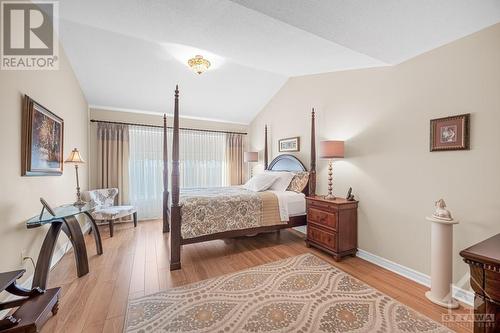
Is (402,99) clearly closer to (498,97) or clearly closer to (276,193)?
(498,97)

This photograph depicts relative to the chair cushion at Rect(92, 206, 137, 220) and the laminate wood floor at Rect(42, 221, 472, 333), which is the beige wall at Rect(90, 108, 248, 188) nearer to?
the chair cushion at Rect(92, 206, 137, 220)

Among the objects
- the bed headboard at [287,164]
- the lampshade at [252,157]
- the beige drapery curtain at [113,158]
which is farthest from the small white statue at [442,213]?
the beige drapery curtain at [113,158]

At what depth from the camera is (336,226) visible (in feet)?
8.37

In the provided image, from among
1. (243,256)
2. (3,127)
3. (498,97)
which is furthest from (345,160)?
(3,127)

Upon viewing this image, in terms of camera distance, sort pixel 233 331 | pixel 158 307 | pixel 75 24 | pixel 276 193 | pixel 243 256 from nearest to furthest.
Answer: pixel 233 331
pixel 158 307
pixel 75 24
pixel 243 256
pixel 276 193

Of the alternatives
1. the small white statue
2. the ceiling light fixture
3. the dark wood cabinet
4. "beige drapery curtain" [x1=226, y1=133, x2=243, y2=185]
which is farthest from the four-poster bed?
the dark wood cabinet

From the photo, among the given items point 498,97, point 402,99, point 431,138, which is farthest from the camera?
point 402,99

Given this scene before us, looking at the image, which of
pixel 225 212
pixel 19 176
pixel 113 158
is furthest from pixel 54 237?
pixel 113 158

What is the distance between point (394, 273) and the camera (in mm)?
2305

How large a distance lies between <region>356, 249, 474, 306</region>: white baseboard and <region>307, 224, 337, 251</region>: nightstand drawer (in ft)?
1.45

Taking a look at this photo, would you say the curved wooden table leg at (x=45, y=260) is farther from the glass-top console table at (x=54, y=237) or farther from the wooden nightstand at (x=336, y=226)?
the wooden nightstand at (x=336, y=226)

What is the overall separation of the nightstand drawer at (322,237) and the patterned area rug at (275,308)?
44cm

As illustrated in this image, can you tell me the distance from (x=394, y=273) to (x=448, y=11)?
2.51 meters

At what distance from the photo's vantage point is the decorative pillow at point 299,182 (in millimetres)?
3373
